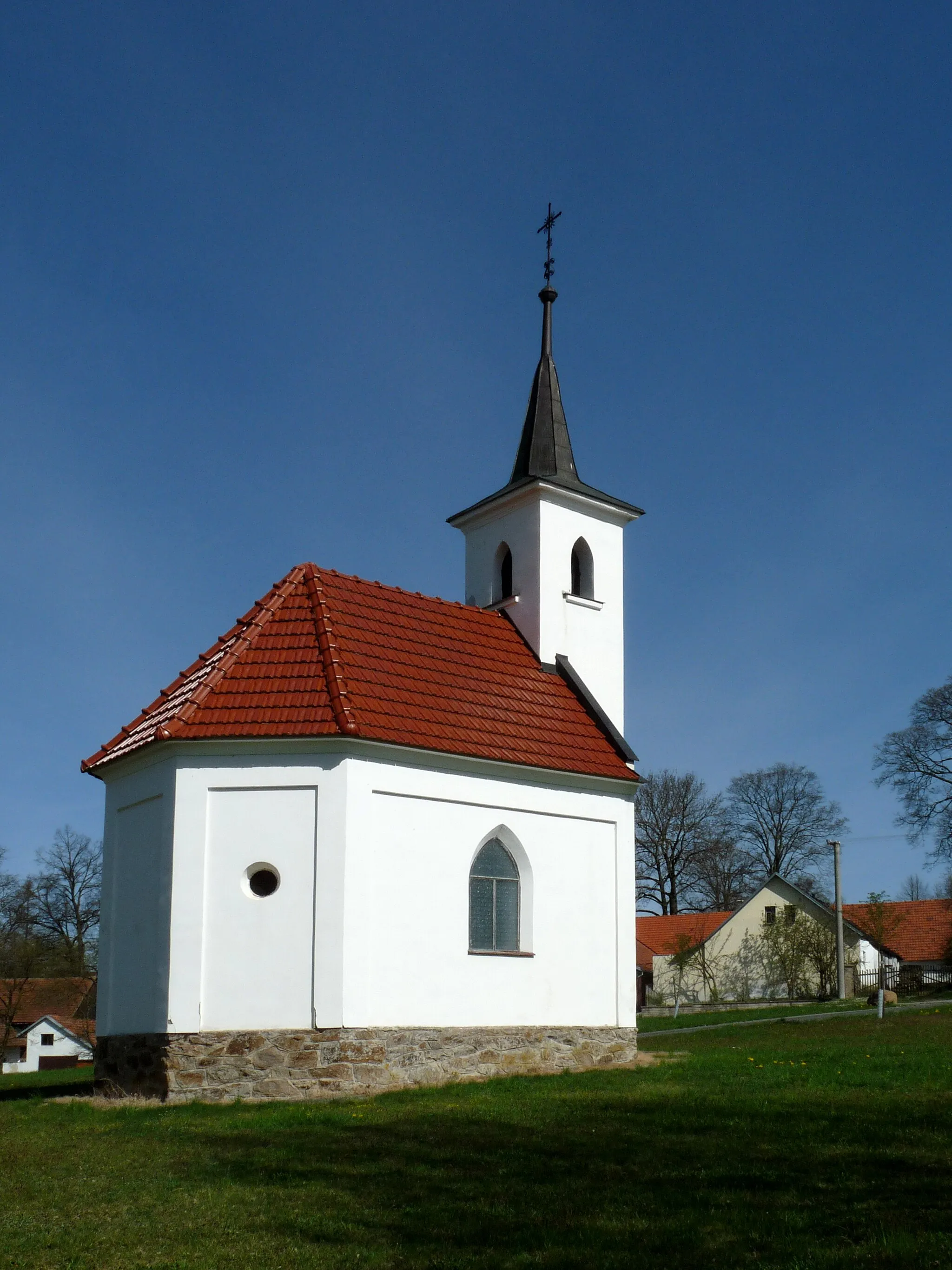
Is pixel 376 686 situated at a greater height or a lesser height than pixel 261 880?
greater

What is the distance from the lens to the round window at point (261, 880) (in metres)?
16.3

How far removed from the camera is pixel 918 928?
56.0 metres

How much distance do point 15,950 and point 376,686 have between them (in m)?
37.3

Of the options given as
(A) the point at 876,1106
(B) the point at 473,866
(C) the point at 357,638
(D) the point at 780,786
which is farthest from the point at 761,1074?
(D) the point at 780,786

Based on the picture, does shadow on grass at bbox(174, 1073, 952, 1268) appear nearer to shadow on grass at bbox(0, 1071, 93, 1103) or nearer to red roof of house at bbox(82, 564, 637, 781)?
red roof of house at bbox(82, 564, 637, 781)

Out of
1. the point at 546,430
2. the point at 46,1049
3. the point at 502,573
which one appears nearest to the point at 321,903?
the point at 502,573

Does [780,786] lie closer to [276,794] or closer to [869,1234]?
[276,794]

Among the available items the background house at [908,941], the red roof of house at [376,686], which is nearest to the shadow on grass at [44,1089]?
the red roof of house at [376,686]

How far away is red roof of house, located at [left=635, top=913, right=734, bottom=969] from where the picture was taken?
55.2 meters

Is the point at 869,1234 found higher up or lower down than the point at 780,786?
lower down

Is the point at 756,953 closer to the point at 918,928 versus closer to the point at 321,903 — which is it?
the point at 918,928

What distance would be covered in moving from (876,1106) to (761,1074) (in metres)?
3.41

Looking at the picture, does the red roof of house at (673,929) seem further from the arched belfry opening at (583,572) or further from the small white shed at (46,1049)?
the arched belfry opening at (583,572)

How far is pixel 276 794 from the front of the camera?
54.3ft
